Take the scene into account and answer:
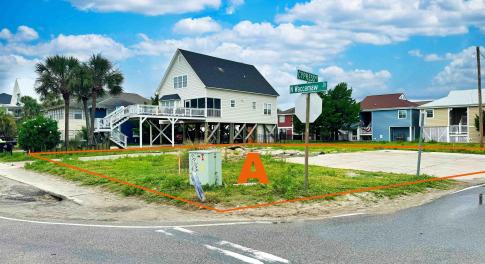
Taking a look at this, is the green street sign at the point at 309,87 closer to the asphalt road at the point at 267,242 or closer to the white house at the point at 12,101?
the asphalt road at the point at 267,242

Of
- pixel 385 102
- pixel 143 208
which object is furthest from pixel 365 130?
pixel 143 208

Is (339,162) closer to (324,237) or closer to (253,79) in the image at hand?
(324,237)

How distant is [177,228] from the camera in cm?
777

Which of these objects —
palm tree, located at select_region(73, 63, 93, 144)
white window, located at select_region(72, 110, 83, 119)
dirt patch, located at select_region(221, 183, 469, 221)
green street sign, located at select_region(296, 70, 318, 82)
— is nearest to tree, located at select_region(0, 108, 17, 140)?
white window, located at select_region(72, 110, 83, 119)

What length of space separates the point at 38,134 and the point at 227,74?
80.0 ft

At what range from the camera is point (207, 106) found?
4300 cm

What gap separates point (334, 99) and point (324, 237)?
1962 inches

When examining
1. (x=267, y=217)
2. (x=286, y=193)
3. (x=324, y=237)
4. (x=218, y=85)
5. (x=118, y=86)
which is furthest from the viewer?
(x=218, y=85)

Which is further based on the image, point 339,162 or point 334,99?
point 334,99

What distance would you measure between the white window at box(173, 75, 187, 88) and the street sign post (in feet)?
112

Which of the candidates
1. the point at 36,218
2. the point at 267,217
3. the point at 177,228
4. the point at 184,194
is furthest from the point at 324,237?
the point at 36,218

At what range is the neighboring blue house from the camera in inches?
2116

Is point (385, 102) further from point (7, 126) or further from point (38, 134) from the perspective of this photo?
point (7, 126)

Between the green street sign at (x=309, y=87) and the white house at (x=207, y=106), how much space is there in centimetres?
2861
